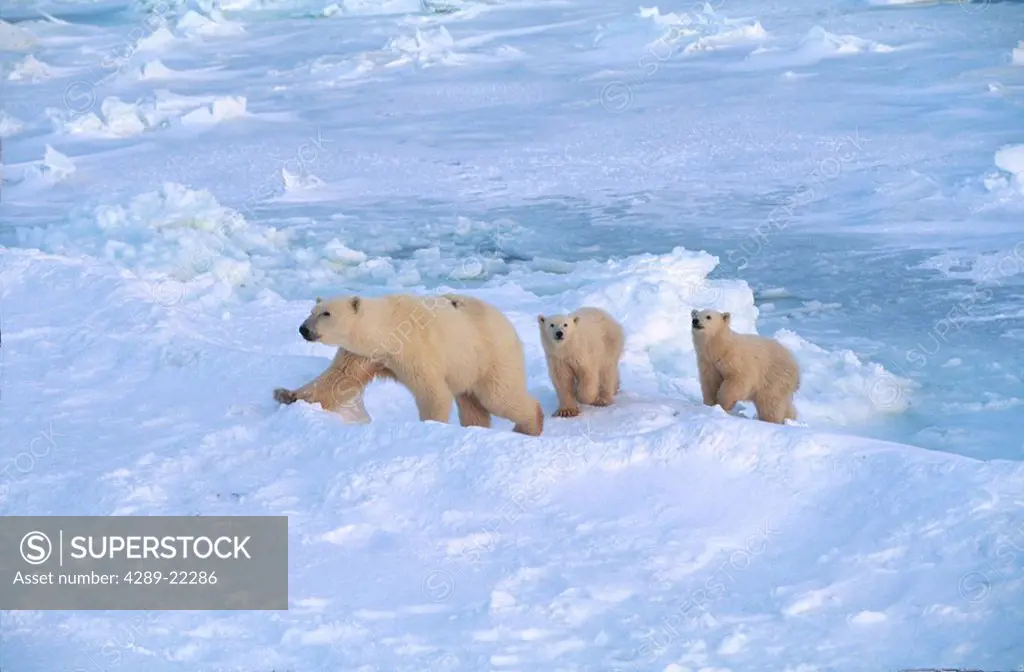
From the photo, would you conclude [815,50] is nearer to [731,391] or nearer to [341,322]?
[731,391]

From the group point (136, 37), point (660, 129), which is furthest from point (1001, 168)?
point (136, 37)

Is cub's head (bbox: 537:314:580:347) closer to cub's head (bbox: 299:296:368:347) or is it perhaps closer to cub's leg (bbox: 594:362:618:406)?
cub's leg (bbox: 594:362:618:406)

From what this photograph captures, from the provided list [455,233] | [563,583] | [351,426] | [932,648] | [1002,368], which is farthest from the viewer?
[455,233]

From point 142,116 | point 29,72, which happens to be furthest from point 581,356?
point 29,72

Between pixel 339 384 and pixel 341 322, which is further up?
pixel 341 322

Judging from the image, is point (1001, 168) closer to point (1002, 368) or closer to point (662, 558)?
point (1002, 368)

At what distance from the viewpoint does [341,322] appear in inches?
167

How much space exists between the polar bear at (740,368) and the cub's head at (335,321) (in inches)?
59.8

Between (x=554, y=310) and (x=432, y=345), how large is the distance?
2.87 meters

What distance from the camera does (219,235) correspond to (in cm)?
914

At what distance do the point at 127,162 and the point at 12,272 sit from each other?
6.86 m

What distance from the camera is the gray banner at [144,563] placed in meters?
3.27

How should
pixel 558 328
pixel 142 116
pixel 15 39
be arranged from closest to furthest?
pixel 558 328, pixel 142 116, pixel 15 39

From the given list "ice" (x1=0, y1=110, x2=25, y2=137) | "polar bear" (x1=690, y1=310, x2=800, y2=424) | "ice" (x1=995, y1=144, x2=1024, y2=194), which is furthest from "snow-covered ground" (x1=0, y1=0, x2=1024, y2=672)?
"polar bear" (x1=690, y1=310, x2=800, y2=424)
